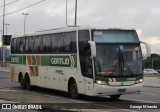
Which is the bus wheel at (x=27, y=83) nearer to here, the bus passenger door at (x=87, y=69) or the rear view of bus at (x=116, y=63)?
the bus passenger door at (x=87, y=69)

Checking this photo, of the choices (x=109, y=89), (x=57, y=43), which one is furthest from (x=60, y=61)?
(x=109, y=89)

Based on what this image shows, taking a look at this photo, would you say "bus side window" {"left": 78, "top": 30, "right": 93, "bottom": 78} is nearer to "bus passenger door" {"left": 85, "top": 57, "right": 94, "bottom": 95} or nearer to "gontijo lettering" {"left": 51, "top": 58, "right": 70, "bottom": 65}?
"bus passenger door" {"left": 85, "top": 57, "right": 94, "bottom": 95}

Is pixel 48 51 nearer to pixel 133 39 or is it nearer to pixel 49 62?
pixel 49 62

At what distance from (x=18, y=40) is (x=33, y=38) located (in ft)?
8.70

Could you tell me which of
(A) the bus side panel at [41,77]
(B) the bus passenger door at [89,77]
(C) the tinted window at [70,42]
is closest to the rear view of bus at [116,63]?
(B) the bus passenger door at [89,77]

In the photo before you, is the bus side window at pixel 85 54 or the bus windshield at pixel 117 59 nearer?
the bus windshield at pixel 117 59

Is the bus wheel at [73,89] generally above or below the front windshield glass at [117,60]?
below

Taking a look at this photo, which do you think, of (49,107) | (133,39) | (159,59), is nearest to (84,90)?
(133,39)

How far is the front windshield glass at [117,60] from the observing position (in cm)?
1761

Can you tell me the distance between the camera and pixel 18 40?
27.0m

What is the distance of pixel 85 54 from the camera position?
18562 mm

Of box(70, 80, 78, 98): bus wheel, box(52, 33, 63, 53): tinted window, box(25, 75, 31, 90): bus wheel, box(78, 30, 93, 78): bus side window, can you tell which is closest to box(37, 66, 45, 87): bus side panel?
box(25, 75, 31, 90): bus wheel

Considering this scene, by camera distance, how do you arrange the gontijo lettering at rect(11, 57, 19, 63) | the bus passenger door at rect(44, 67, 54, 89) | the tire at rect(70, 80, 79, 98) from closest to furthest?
the tire at rect(70, 80, 79, 98) < the bus passenger door at rect(44, 67, 54, 89) < the gontijo lettering at rect(11, 57, 19, 63)

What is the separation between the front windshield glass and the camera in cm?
1761
